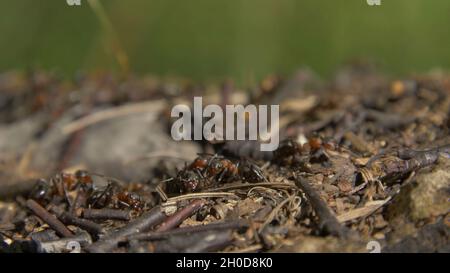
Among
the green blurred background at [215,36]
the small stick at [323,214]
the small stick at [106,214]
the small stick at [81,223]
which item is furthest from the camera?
the green blurred background at [215,36]

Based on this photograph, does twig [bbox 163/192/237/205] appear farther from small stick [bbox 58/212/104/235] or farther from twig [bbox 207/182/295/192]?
small stick [bbox 58/212/104/235]

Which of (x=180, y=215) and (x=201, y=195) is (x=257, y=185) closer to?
(x=201, y=195)

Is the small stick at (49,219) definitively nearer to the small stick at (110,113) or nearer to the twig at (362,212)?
the twig at (362,212)

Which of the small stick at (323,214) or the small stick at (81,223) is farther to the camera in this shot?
the small stick at (81,223)

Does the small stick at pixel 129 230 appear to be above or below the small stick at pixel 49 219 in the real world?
above

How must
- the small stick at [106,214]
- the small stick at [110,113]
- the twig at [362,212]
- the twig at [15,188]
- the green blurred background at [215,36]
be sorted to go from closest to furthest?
1. the twig at [362,212]
2. the small stick at [106,214]
3. the twig at [15,188]
4. the small stick at [110,113]
5. the green blurred background at [215,36]

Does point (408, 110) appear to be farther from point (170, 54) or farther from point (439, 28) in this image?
point (170, 54)

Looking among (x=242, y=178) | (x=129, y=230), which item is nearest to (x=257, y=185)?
(x=242, y=178)

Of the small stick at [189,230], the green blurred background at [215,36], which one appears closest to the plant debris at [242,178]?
the small stick at [189,230]
